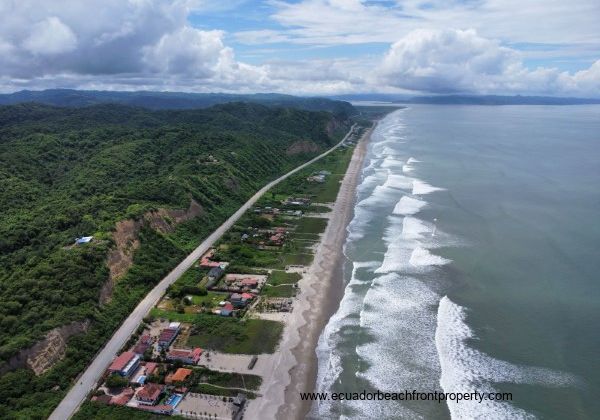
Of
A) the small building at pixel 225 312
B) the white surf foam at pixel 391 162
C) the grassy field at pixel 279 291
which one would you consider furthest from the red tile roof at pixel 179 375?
the white surf foam at pixel 391 162

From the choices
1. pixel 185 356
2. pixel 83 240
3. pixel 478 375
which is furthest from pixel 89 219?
pixel 478 375

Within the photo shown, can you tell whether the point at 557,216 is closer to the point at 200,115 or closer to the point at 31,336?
the point at 31,336

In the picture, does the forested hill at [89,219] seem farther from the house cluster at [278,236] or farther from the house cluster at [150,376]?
the house cluster at [278,236]

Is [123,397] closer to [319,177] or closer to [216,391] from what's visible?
[216,391]

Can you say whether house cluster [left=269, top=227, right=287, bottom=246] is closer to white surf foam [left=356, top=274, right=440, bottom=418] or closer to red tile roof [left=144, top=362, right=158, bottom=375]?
white surf foam [left=356, top=274, right=440, bottom=418]

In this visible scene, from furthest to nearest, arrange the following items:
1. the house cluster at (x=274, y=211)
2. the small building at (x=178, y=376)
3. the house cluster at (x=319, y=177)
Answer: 1. the house cluster at (x=319, y=177)
2. the house cluster at (x=274, y=211)
3. the small building at (x=178, y=376)

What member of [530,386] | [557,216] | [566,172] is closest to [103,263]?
[530,386]
